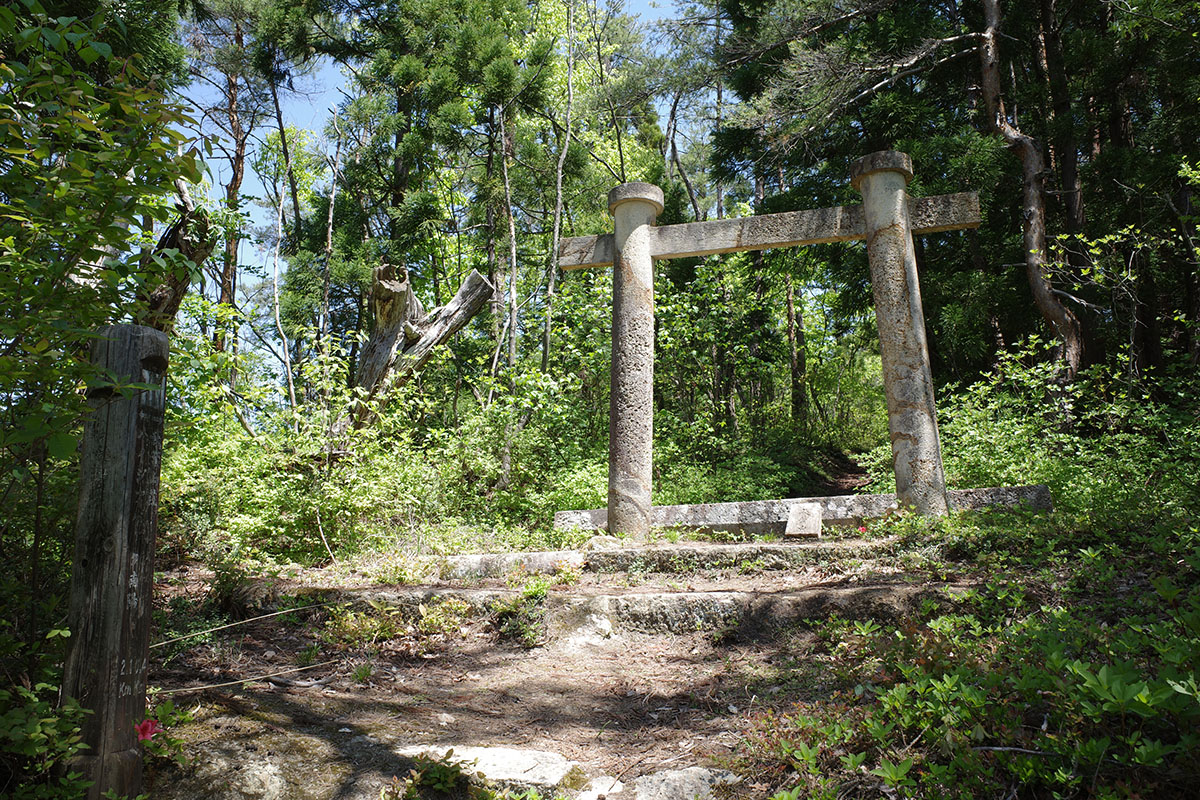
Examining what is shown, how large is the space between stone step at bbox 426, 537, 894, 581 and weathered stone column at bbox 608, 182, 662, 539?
0.61m

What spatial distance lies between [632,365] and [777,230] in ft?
6.43

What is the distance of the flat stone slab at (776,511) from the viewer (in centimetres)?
587

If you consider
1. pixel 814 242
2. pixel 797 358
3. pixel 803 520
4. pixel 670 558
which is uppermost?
pixel 797 358

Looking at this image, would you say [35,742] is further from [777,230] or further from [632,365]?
[777,230]

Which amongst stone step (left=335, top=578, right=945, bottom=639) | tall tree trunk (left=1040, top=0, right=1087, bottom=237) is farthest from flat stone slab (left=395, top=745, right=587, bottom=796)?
tall tree trunk (left=1040, top=0, right=1087, bottom=237)

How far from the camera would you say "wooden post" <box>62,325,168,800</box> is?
89.3 inches

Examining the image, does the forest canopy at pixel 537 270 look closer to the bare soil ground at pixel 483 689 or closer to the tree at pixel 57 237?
the tree at pixel 57 237

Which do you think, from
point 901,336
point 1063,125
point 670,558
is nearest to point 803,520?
point 670,558

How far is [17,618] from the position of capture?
Result: 8.80 ft

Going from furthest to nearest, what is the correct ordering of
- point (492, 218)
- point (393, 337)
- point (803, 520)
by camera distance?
point (492, 218) → point (393, 337) → point (803, 520)

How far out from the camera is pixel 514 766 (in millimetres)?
2852

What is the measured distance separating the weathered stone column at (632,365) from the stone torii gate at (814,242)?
0.03 feet

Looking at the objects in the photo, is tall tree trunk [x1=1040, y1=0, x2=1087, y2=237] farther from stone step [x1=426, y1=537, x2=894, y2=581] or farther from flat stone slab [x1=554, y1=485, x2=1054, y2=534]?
stone step [x1=426, y1=537, x2=894, y2=581]

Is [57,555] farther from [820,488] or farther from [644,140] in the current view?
[644,140]
